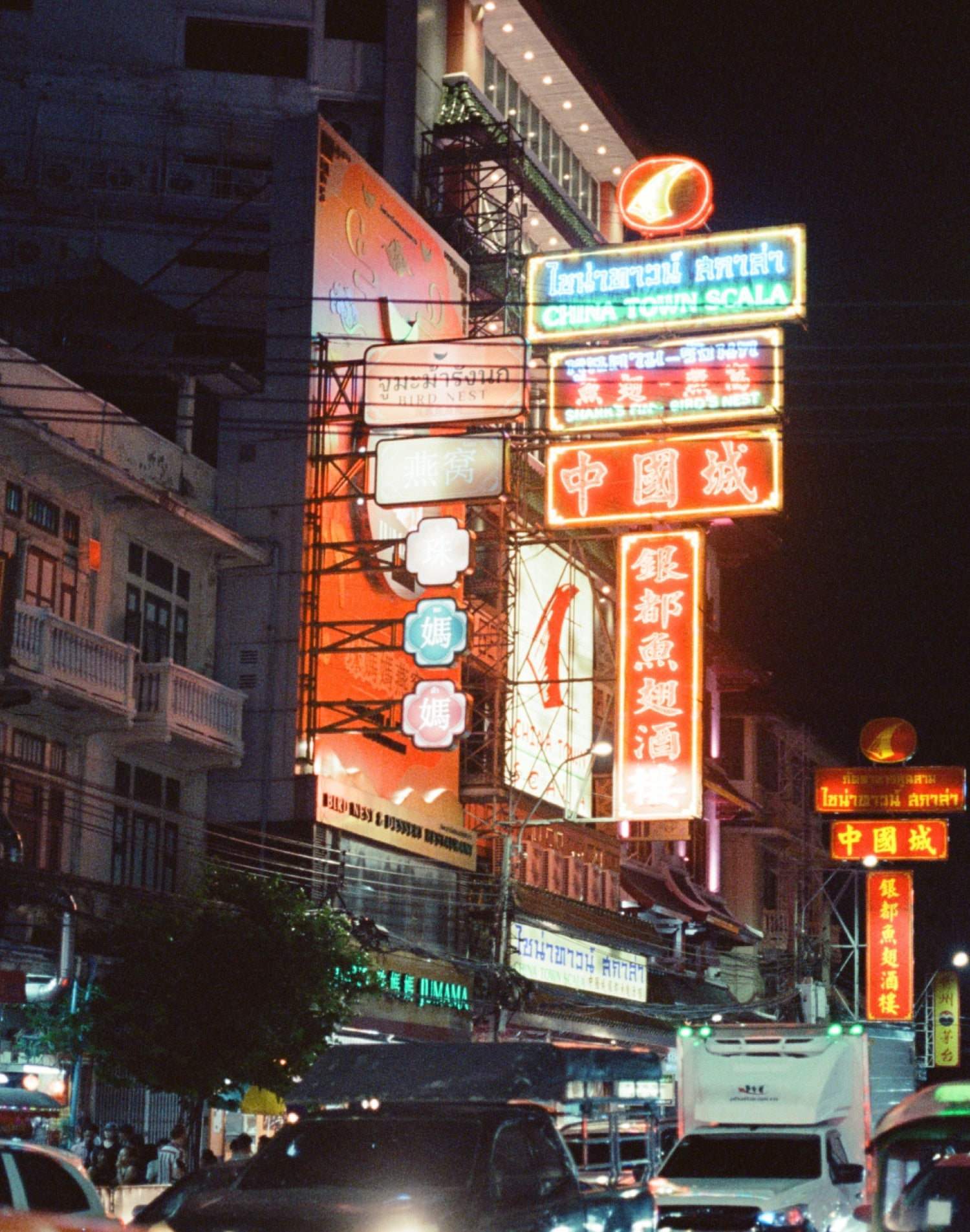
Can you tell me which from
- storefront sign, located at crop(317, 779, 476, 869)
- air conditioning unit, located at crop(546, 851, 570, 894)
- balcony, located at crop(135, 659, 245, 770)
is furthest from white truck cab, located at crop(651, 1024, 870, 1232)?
air conditioning unit, located at crop(546, 851, 570, 894)

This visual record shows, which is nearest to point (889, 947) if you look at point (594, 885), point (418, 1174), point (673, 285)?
point (594, 885)

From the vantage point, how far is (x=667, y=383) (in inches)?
1286

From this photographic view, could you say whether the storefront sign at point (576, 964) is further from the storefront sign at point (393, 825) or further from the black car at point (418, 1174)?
the black car at point (418, 1174)

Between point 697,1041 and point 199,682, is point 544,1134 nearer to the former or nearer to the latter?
point 697,1041

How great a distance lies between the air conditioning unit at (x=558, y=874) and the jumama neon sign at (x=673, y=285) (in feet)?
38.3

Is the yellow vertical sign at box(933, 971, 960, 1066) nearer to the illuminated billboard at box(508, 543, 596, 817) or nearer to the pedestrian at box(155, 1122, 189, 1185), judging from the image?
the illuminated billboard at box(508, 543, 596, 817)

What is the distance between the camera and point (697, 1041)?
23.9 meters

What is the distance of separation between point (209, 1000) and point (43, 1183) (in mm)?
13142

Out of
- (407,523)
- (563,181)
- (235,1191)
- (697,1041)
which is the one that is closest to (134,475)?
(407,523)

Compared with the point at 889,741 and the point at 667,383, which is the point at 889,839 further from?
the point at 667,383

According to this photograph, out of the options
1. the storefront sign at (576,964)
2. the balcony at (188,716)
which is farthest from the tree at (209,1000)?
the storefront sign at (576,964)

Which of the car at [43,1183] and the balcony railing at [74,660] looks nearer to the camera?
the car at [43,1183]

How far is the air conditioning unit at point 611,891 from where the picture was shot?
145 ft

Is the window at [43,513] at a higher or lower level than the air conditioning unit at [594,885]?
higher
